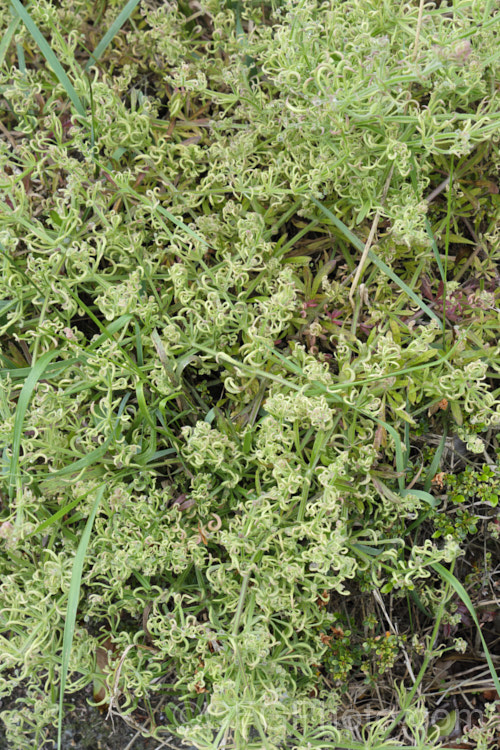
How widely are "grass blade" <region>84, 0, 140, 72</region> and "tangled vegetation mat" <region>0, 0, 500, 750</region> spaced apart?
73 mm

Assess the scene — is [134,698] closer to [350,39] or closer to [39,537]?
[39,537]

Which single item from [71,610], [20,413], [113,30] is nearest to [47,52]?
[113,30]

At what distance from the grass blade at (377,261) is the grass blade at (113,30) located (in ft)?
3.08

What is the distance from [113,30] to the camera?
2184 mm

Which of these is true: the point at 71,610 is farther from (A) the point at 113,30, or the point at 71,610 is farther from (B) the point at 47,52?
(A) the point at 113,30

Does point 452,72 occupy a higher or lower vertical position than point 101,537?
higher

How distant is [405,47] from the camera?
1803mm

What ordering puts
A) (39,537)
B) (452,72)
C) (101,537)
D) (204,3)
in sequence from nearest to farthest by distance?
1. (452,72)
2. (101,537)
3. (39,537)
4. (204,3)

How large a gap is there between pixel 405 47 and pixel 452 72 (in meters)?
0.27

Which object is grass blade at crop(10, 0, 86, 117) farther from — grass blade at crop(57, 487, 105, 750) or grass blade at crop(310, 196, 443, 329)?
grass blade at crop(57, 487, 105, 750)

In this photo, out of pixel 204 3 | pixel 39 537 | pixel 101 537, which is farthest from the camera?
pixel 204 3

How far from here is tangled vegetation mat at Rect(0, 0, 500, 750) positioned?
5.49ft

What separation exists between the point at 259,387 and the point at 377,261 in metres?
0.53

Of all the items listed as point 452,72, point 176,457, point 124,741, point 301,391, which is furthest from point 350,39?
point 124,741
